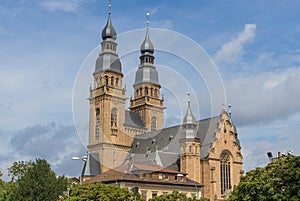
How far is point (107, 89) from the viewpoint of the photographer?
12675 cm

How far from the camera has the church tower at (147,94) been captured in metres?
138

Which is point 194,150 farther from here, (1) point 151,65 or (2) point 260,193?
(2) point 260,193

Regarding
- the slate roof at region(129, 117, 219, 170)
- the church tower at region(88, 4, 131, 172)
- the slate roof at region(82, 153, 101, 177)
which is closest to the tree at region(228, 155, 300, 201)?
the slate roof at region(129, 117, 219, 170)

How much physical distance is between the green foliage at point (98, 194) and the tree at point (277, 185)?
20016 mm

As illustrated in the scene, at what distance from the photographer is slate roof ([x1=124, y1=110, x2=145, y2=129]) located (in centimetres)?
13211

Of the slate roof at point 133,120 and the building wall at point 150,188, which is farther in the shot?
the slate roof at point 133,120

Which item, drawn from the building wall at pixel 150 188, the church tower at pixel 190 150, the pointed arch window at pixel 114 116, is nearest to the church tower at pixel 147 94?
the pointed arch window at pixel 114 116

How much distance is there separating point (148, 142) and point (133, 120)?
12565mm

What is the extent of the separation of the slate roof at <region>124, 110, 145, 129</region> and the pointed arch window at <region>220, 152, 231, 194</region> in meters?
28.3

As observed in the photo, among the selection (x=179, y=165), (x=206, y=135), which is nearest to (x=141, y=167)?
(x=179, y=165)

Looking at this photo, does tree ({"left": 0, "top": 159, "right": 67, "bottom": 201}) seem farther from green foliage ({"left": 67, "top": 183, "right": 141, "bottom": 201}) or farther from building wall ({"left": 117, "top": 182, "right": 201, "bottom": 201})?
building wall ({"left": 117, "top": 182, "right": 201, "bottom": 201})

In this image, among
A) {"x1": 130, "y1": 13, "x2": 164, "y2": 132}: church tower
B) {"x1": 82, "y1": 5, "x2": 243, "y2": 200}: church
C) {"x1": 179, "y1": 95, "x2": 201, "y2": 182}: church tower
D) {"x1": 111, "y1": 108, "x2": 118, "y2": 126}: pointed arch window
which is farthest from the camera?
{"x1": 130, "y1": 13, "x2": 164, "y2": 132}: church tower

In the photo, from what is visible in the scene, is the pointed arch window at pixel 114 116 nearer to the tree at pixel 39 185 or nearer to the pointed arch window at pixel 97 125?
the pointed arch window at pixel 97 125

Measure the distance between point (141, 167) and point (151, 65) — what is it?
54.9 metres
